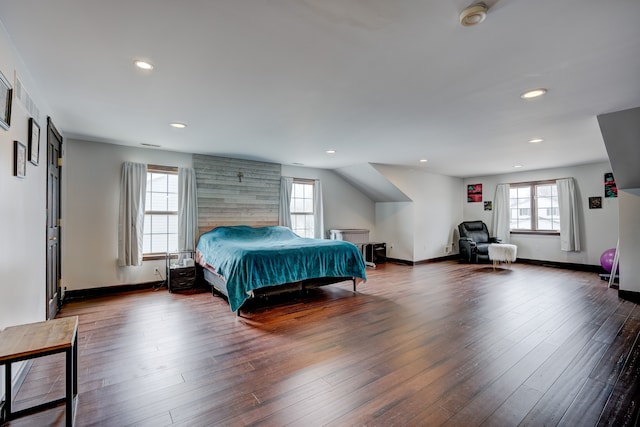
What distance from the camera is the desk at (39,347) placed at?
4.72ft

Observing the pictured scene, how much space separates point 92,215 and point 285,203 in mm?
3305

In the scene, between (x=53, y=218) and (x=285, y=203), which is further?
(x=285, y=203)

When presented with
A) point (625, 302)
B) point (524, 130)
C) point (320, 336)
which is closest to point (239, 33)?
point (320, 336)

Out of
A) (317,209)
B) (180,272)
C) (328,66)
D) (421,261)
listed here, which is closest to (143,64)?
(328,66)

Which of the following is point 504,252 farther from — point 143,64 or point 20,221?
point 20,221

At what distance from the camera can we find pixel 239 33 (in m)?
1.81

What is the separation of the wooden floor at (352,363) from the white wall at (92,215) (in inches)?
24.6

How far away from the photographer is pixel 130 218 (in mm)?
4684

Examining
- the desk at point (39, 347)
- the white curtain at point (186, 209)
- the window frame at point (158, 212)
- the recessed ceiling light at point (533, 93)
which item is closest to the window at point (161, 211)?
the window frame at point (158, 212)

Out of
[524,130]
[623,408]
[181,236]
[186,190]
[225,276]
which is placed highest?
[524,130]

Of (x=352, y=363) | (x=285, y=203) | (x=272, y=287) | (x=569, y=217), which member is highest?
(x=285, y=203)

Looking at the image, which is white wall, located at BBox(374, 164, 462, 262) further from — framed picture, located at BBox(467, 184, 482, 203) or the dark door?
the dark door

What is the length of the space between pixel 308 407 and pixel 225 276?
2.16 metres

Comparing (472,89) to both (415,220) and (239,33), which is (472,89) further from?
(415,220)
